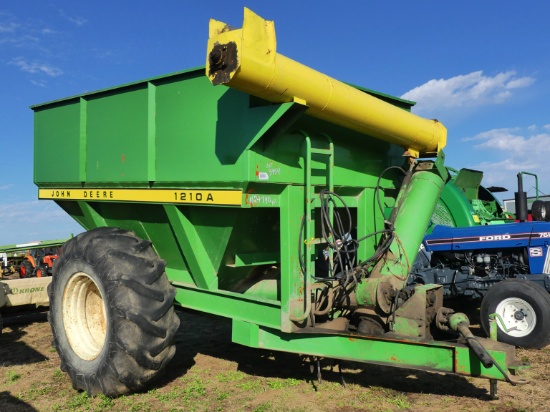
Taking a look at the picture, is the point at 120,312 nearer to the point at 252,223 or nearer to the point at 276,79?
the point at 252,223

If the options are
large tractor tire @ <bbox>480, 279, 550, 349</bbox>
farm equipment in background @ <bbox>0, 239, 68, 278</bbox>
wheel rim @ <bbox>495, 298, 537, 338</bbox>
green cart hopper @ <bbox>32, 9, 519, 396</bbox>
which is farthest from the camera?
farm equipment in background @ <bbox>0, 239, 68, 278</bbox>

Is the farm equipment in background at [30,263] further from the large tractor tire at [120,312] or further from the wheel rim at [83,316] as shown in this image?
the large tractor tire at [120,312]

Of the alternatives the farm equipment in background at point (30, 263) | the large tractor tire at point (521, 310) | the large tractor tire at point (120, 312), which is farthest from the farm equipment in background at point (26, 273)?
the large tractor tire at point (521, 310)

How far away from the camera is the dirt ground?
159 inches

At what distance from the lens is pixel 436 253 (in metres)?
7.47

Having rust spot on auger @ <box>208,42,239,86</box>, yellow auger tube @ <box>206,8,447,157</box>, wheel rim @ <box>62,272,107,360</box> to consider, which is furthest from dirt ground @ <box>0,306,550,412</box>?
→ rust spot on auger @ <box>208,42,239,86</box>

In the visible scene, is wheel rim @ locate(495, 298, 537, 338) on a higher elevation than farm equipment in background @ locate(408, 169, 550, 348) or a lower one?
lower

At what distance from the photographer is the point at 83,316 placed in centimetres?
491

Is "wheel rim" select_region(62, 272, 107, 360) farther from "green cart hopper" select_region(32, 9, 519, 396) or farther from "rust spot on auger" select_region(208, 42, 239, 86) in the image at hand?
"rust spot on auger" select_region(208, 42, 239, 86)

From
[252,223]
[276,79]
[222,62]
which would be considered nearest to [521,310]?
[252,223]

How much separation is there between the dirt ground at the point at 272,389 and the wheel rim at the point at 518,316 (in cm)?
32

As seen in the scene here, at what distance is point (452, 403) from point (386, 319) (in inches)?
31.6

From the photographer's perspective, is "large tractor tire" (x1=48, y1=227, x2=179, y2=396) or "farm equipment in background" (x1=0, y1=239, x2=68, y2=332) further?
"farm equipment in background" (x1=0, y1=239, x2=68, y2=332)

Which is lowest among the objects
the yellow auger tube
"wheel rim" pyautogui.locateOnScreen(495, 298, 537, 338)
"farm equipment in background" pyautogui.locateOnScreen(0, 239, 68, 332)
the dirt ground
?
the dirt ground
